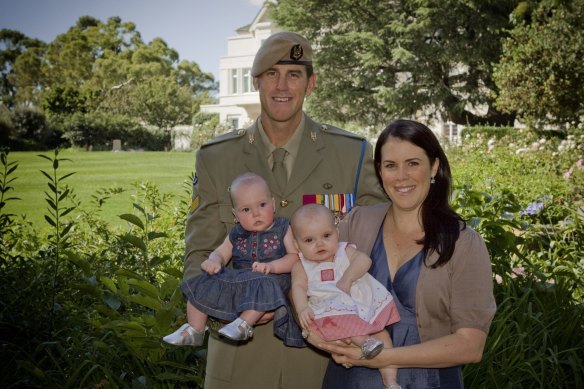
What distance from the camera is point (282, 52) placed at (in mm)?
2791

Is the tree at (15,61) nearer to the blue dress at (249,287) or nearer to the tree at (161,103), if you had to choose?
the tree at (161,103)

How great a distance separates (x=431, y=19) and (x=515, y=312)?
26053 mm

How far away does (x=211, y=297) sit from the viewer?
2.53 metres

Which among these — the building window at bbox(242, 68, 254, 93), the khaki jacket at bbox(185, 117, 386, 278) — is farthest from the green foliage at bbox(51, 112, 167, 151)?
the khaki jacket at bbox(185, 117, 386, 278)

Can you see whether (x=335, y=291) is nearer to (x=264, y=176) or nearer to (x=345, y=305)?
(x=345, y=305)

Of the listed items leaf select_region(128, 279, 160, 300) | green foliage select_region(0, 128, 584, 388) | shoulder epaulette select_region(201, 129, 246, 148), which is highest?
shoulder epaulette select_region(201, 129, 246, 148)

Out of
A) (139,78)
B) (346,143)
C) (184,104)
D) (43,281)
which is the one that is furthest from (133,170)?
(139,78)

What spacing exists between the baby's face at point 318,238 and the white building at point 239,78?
4023 centimetres

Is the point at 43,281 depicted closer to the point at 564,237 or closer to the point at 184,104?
the point at 564,237

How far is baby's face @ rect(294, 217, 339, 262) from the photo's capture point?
2.40 metres

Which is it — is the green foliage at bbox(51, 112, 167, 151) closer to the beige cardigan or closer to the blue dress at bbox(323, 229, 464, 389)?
the blue dress at bbox(323, 229, 464, 389)

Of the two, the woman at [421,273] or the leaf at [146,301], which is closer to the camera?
the woman at [421,273]

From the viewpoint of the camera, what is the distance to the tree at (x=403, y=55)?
27266mm

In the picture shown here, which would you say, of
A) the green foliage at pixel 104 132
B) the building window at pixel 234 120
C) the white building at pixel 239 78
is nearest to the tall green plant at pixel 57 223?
the white building at pixel 239 78
